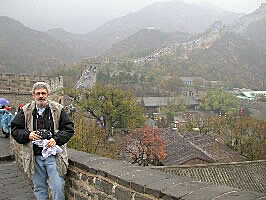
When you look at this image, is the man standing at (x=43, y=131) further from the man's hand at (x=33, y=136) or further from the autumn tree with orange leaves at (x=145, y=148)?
the autumn tree with orange leaves at (x=145, y=148)

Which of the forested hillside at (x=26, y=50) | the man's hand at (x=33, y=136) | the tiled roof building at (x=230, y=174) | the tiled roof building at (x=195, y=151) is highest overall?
the forested hillside at (x=26, y=50)

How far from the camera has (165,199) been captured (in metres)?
2.76

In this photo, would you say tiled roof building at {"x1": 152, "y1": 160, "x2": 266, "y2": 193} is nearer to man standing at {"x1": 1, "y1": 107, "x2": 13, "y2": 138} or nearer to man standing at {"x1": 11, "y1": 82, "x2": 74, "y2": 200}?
man standing at {"x1": 1, "y1": 107, "x2": 13, "y2": 138}

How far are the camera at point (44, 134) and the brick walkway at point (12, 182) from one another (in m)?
1.66

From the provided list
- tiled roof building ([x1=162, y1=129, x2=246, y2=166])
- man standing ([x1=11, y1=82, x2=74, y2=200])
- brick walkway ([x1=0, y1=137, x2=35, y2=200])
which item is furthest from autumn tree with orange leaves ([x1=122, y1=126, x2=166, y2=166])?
man standing ([x1=11, y1=82, x2=74, y2=200])

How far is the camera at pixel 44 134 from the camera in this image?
355 centimetres

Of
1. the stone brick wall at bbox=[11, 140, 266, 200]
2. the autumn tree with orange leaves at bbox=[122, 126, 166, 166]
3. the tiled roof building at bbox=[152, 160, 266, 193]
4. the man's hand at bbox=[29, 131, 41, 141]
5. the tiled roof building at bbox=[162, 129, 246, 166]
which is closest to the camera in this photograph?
the stone brick wall at bbox=[11, 140, 266, 200]

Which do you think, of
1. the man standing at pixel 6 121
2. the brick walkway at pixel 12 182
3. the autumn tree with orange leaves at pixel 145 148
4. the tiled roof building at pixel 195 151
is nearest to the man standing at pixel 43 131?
the brick walkway at pixel 12 182

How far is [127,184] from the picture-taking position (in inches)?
126

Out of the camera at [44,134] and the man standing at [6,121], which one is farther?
the man standing at [6,121]

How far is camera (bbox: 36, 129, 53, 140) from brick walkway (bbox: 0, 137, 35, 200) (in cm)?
166

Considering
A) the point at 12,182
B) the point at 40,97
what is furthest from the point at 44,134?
the point at 12,182

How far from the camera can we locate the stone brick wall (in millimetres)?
2648

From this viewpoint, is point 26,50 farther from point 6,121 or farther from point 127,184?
point 127,184
